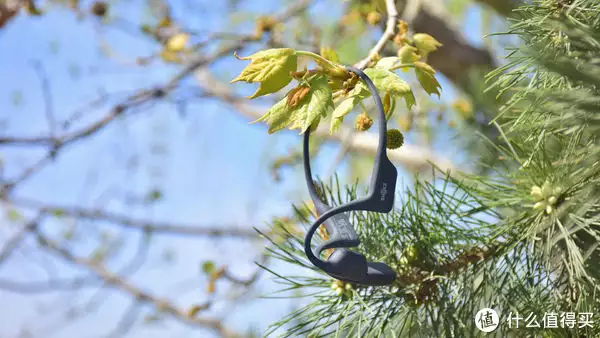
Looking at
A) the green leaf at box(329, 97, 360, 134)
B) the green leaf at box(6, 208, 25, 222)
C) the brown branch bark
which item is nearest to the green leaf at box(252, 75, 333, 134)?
the green leaf at box(329, 97, 360, 134)

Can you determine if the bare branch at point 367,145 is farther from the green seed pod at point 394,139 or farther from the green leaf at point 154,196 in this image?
the green seed pod at point 394,139

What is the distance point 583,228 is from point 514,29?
0.42 feet

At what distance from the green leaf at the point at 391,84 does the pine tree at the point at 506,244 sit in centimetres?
8

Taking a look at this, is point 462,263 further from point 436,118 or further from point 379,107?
point 436,118

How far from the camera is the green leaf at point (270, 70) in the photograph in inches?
13.4

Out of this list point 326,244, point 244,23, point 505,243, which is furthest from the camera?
point 244,23

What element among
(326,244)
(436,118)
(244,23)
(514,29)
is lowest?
(326,244)

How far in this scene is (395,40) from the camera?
44cm

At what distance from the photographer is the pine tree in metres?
0.40

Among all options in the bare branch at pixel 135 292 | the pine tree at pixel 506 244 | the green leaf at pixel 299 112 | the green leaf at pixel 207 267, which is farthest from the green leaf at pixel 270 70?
the bare branch at pixel 135 292

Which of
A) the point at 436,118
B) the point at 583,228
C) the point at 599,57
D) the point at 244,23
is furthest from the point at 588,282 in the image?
the point at 244,23

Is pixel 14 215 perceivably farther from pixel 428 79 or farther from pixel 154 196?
pixel 428 79

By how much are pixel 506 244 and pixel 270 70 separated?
198 millimetres

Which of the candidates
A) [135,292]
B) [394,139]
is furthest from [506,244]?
[135,292]
